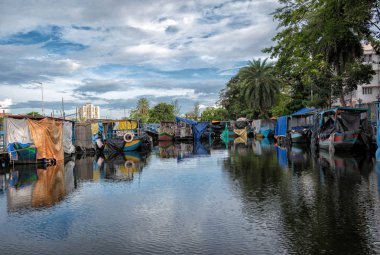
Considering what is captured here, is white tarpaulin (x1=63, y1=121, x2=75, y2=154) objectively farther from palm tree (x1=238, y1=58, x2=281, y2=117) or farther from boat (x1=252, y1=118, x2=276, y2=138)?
palm tree (x1=238, y1=58, x2=281, y2=117)

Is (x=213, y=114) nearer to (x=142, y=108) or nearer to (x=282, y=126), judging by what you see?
(x=142, y=108)

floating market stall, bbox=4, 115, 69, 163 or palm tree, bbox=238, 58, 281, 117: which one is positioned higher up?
palm tree, bbox=238, 58, 281, 117

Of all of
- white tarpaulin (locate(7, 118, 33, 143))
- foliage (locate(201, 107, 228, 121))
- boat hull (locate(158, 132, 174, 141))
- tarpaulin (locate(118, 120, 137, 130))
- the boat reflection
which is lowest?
the boat reflection

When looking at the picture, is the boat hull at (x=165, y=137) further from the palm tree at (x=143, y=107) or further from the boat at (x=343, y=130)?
the palm tree at (x=143, y=107)

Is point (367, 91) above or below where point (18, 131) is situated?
above

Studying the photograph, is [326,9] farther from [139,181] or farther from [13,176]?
[13,176]

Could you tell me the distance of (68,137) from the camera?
2455 centimetres

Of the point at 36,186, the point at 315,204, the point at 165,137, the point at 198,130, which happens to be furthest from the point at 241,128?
the point at 315,204

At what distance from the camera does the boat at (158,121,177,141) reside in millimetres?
48281

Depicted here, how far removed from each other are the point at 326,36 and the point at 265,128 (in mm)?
33895

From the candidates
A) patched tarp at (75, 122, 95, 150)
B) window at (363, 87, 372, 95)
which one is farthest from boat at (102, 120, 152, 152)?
window at (363, 87, 372, 95)

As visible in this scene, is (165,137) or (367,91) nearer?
(165,137)

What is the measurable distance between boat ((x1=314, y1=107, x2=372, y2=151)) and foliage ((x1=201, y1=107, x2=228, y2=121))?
5105 cm

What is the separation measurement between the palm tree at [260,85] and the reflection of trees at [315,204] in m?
40.4
